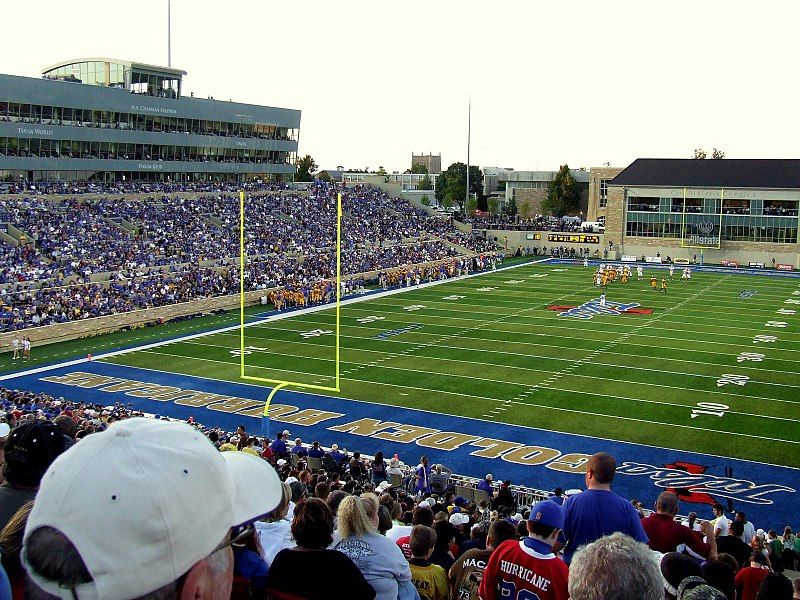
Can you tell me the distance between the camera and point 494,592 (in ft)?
12.5

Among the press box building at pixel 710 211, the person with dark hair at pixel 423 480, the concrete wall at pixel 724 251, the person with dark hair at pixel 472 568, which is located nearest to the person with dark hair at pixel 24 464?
the person with dark hair at pixel 472 568

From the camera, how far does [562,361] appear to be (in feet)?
76.1

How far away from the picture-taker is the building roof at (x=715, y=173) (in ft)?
175

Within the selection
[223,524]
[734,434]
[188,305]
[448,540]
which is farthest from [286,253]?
[223,524]

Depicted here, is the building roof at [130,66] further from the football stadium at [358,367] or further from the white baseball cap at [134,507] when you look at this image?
the white baseball cap at [134,507]

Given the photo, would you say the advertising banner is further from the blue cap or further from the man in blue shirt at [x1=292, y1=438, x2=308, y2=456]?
the blue cap

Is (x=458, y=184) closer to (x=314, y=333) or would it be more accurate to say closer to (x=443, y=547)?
(x=314, y=333)

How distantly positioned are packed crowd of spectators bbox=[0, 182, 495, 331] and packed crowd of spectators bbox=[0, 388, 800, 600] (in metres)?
23.0

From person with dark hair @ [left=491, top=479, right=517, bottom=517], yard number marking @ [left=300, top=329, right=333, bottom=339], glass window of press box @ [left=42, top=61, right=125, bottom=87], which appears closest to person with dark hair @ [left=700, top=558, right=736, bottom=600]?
person with dark hair @ [left=491, top=479, right=517, bottom=517]

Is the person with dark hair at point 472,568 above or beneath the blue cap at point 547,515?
beneath

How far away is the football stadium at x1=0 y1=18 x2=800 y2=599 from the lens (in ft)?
7.26

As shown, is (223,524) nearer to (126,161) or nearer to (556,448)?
(556,448)

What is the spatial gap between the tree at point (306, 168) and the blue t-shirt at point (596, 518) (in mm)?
77830

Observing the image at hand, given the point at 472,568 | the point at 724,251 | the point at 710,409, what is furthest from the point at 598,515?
the point at 724,251
